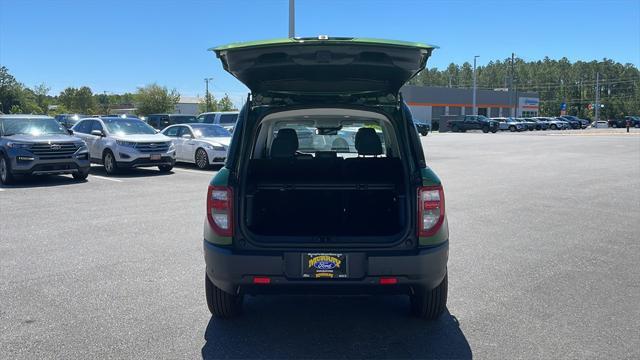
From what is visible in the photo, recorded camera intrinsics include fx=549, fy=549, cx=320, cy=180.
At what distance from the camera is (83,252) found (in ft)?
21.8

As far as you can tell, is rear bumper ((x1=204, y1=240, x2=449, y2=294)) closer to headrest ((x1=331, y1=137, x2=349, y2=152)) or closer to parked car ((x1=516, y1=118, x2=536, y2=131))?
headrest ((x1=331, y1=137, x2=349, y2=152))

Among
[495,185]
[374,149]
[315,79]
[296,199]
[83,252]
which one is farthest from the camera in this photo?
[495,185]

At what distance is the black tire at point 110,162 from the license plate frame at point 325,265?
506 inches

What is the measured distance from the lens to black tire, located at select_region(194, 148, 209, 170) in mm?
16755

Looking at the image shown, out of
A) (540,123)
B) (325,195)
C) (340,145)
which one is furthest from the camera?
(540,123)

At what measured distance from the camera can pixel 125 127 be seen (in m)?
16.6

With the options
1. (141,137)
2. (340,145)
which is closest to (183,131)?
(141,137)

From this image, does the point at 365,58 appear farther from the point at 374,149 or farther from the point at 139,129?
the point at 139,129

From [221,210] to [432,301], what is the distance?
1.77 metres

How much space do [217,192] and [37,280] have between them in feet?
8.94

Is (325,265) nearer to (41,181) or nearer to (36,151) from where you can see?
(36,151)


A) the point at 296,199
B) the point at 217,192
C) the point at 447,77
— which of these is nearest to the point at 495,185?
the point at 296,199

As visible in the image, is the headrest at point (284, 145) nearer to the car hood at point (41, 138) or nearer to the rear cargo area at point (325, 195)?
the rear cargo area at point (325, 195)

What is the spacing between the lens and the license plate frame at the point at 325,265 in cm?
378
